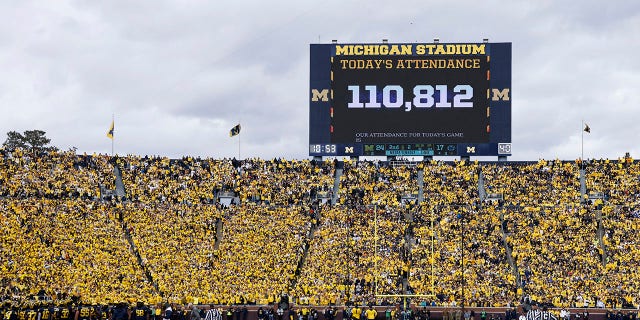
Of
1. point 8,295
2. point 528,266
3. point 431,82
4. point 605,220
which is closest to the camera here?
point 8,295

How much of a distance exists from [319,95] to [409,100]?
16.4ft

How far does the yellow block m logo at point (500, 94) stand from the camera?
4859 cm

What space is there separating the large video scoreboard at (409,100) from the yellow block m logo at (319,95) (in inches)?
2.2

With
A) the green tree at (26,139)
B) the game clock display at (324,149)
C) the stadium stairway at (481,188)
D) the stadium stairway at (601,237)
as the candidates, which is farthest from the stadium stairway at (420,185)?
the green tree at (26,139)

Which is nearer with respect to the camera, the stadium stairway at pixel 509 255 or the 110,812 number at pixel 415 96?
the stadium stairway at pixel 509 255

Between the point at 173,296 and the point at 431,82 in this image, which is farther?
the point at 431,82

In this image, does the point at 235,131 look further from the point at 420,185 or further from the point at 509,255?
the point at 509,255

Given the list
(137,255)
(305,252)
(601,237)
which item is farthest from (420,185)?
(137,255)

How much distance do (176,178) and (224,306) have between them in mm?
11959

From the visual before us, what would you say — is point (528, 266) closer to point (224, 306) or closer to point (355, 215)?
point (355, 215)

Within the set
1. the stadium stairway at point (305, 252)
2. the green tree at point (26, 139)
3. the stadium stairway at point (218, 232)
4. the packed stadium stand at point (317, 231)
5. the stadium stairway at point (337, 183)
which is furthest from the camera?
the green tree at point (26, 139)

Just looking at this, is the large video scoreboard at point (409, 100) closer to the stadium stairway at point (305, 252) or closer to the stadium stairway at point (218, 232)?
the stadium stairway at point (305, 252)

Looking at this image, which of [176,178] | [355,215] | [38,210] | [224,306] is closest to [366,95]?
[355,215]

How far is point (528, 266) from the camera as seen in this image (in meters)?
41.9
